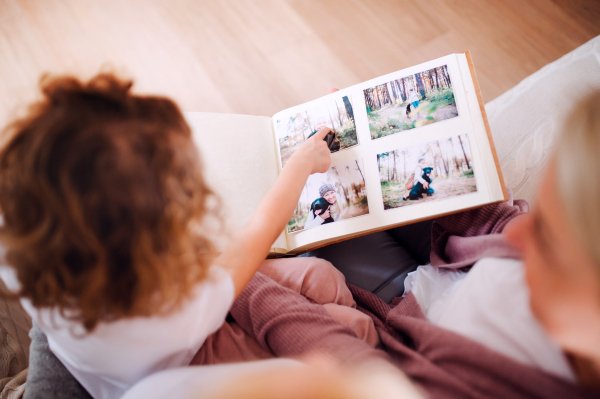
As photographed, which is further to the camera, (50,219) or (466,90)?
(466,90)

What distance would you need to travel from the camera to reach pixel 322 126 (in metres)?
0.78

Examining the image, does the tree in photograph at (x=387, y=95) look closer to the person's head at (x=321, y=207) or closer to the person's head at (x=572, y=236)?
the person's head at (x=321, y=207)

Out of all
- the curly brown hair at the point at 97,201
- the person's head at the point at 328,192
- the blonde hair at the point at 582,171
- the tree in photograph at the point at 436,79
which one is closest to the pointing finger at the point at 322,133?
the person's head at the point at 328,192

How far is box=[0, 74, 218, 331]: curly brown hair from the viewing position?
0.35 m

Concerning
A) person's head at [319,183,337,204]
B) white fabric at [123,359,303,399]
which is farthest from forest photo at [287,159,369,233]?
white fabric at [123,359,303,399]

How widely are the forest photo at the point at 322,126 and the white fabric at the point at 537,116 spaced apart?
393 millimetres

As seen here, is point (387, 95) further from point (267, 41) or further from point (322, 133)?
point (267, 41)

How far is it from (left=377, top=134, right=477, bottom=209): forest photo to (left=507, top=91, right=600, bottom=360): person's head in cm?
26

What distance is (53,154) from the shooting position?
349 millimetres

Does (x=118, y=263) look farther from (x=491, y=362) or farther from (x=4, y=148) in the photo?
(x=491, y=362)

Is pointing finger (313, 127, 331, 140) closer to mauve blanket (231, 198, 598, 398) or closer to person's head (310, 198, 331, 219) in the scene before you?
person's head (310, 198, 331, 219)

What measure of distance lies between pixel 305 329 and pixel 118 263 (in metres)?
0.28

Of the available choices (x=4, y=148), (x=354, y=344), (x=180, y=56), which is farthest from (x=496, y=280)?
(x=180, y=56)

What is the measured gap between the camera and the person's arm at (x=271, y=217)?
544 mm
